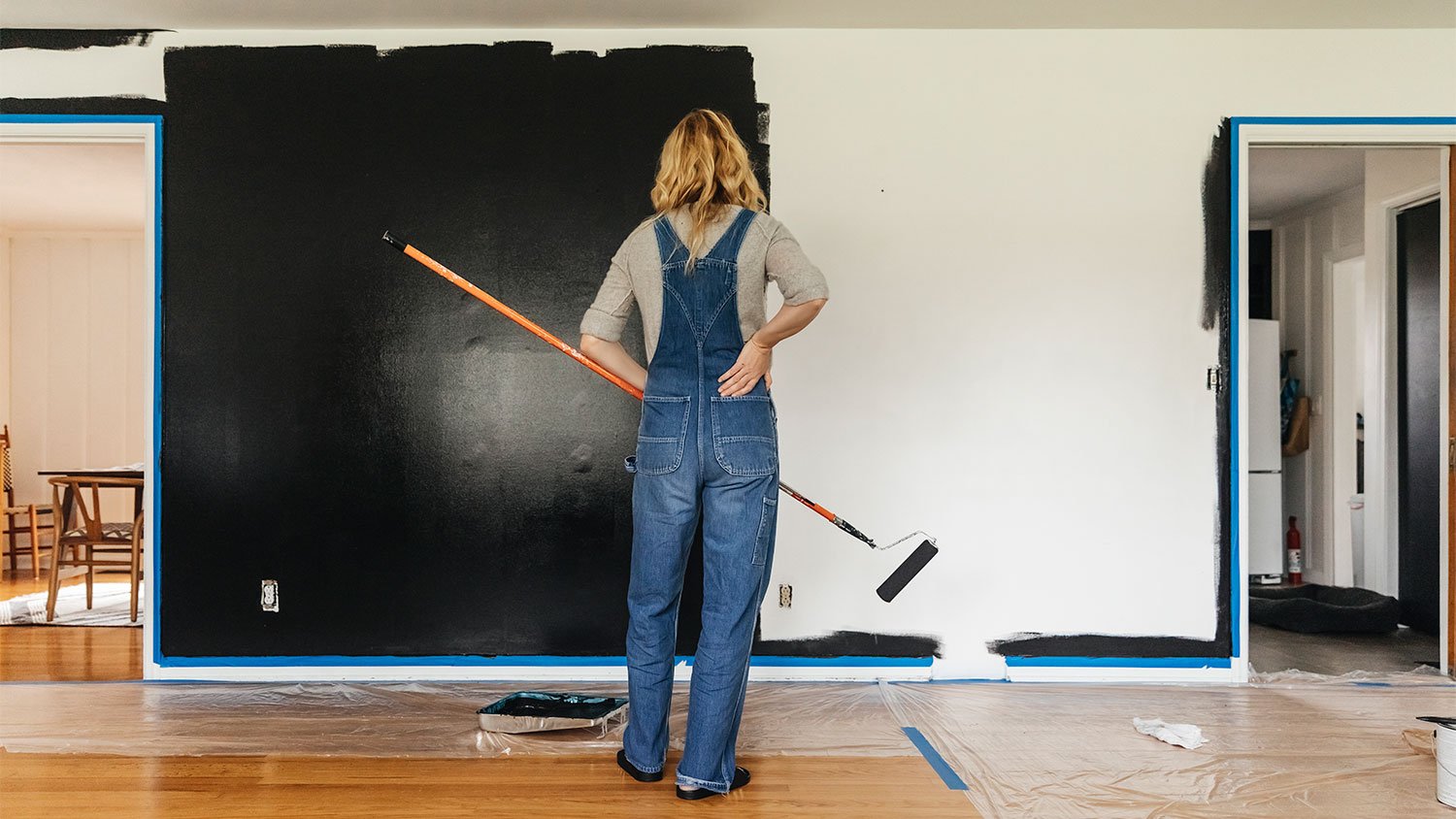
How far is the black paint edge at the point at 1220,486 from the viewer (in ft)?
10.2

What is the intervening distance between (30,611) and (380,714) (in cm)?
273

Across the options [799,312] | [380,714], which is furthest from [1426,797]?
[380,714]

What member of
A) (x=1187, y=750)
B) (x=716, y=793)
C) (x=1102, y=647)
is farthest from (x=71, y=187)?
(x=1187, y=750)

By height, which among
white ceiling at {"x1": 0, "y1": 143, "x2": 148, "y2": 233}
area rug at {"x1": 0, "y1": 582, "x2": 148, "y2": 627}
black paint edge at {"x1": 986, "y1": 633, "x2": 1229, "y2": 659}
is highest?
white ceiling at {"x1": 0, "y1": 143, "x2": 148, "y2": 233}

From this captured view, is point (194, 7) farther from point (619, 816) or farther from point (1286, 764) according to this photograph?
point (1286, 764)

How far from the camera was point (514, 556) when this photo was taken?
122 inches

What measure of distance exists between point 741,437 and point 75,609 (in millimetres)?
3956

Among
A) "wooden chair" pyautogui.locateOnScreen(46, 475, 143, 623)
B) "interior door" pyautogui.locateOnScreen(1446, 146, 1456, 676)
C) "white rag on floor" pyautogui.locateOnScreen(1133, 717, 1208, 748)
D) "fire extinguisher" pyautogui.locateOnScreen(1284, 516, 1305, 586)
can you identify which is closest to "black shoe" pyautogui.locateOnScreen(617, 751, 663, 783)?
"white rag on floor" pyautogui.locateOnScreen(1133, 717, 1208, 748)

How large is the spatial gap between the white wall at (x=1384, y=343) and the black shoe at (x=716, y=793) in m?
3.71

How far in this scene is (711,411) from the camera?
79.7 inches

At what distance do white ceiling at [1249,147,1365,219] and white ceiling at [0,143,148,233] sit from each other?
5419mm

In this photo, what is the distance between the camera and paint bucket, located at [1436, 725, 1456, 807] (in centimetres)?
199

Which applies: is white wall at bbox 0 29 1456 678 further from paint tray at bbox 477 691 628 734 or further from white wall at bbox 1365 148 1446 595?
white wall at bbox 1365 148 1446 595

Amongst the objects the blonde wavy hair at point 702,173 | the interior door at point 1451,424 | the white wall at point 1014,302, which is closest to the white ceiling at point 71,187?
the white wall at point 1014,302
